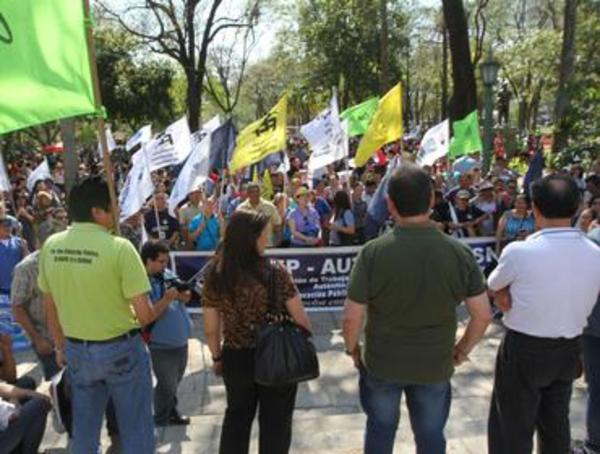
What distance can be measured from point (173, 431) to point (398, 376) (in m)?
2.40

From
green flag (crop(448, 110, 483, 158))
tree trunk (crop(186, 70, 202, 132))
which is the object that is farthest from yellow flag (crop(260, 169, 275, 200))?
tree trunk (crop(186, 70, 202, 132))

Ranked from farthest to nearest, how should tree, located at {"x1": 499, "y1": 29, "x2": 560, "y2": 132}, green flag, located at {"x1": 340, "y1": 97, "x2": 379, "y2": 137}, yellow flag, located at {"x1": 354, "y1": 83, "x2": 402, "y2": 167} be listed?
tree, located at {"x1": 499, "y1": 29, "x2": 560, "y2": 132}
green flag, located at {"x1": 340, "y1": 97, "x2": 379, "y2": 137}
yellow flag, located at {"x1": 354, "y1": 83, "x2": 402, "y2": 167}

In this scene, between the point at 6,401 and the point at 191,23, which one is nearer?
the point at 6,401

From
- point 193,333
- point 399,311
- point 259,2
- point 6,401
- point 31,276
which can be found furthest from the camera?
point 259,2

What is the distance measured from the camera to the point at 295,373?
141 inches

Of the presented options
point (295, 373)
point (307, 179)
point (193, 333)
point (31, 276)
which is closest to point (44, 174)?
point (307, 179)

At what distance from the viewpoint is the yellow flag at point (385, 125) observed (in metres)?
9.77

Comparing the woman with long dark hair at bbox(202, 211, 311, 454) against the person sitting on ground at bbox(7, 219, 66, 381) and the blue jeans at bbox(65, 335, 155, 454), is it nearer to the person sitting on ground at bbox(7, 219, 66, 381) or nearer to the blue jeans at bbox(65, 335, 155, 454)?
the blue jeans at bbox(65, 335, 155, 454)

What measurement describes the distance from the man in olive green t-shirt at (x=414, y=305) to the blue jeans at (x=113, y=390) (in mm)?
1105

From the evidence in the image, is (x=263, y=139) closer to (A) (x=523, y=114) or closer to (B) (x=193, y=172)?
(B) (x=193, y=172)

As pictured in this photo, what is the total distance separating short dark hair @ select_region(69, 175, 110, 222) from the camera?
11.8 feet

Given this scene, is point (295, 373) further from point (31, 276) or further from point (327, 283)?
point (327, 283)

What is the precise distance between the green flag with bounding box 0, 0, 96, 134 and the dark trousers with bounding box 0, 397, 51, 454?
173 centimetres

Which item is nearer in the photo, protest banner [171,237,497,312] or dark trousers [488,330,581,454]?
dark trousers [488,330,581,454]
